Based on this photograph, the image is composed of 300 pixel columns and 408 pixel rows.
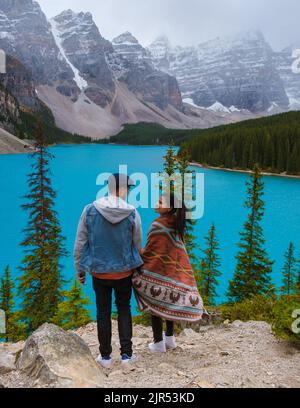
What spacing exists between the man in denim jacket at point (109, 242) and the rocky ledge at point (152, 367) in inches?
22.3

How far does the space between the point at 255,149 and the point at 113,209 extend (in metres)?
94.5

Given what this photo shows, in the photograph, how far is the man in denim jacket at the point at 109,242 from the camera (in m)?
5.66

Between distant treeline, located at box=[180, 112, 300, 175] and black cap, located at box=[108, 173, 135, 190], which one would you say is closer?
black cap, located at box=[108, 173, 135, 190]

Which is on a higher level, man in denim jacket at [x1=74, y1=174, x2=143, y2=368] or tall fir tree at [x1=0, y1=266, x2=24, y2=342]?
man in denim jacket at [x1=74, y1=174, x2=143, y2=368]

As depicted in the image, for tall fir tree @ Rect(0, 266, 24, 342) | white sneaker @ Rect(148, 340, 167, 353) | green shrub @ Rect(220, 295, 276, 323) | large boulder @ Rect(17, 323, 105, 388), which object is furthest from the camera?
tall fir tree @ Rect(0, 266, 24, 342)

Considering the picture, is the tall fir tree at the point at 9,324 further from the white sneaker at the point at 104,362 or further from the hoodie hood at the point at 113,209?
the hoodie hood at the point at 113,209

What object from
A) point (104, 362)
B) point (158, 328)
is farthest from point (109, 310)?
point (158, 328)

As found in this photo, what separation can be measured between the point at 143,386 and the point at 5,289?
14238 millimetres

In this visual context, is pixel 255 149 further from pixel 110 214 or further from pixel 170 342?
pixel 110 214

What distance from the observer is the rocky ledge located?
499 cm

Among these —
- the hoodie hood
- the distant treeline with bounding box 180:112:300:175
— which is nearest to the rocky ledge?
the hoodie hood

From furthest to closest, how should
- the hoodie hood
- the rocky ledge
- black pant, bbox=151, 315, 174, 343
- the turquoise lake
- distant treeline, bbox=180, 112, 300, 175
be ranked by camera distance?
distant treeline, bbox=180, 112, 300, 175, the turquoise lake, black pant, bbox=151, 315, 174, 343, the hoodie hood, the rocky ledge

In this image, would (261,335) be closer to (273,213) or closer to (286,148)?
(273,213)

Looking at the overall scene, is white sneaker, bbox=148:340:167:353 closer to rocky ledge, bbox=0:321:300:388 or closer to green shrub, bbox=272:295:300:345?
rocky ledge, bbox=0:321:300:388
